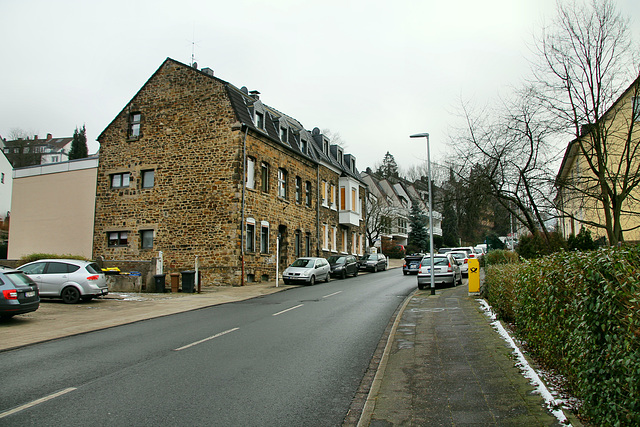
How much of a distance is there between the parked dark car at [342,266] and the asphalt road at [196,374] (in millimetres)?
19095

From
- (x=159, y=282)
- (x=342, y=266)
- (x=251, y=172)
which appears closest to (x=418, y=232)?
(x=342, y=266)

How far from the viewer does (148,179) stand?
1196 inches

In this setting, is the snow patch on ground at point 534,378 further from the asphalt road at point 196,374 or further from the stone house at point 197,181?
the stone house at point 197,181

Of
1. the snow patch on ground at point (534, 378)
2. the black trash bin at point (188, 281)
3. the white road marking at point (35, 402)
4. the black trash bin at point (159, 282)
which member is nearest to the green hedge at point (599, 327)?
the snow patch on ground at point (534, 378)

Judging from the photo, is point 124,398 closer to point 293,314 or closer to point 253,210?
point 293,314

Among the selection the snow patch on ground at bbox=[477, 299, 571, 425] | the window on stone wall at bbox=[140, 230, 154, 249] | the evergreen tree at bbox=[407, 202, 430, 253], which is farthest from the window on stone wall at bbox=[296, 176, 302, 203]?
the evergreen tree at bbox=[407, 202, 430, 253]

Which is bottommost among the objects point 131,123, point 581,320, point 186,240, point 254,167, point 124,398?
point 124,398

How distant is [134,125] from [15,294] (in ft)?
65.7

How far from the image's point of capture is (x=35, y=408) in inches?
223

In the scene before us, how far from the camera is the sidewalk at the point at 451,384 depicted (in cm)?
514

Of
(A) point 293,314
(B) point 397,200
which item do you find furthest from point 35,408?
(B) point 397,200

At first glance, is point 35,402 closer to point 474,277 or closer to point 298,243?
point 474,277

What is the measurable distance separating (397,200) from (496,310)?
73406mm

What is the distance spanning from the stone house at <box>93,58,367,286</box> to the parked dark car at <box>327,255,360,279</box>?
9.90 feet
